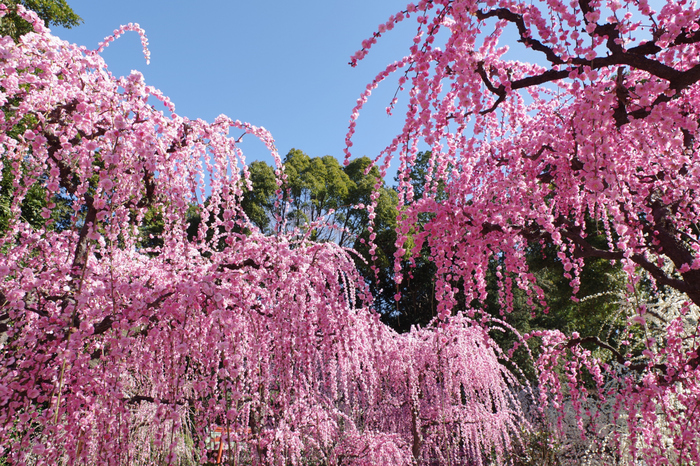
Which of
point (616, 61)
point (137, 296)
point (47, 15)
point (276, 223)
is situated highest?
point (47, 15)

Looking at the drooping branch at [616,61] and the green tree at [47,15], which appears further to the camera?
the green tree at [47,15]

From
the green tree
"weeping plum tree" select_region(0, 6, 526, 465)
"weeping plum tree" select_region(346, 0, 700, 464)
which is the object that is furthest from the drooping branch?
the green tree

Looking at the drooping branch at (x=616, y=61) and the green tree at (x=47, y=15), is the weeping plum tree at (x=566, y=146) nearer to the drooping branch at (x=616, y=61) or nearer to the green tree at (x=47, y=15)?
the drooping branch at (x=616, y=61)

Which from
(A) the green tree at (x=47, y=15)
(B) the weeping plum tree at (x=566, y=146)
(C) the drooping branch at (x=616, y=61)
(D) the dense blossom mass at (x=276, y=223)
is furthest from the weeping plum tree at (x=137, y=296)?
(A) the green tree at (x=47, y=15)

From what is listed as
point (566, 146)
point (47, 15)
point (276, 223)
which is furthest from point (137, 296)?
point (47, 15)

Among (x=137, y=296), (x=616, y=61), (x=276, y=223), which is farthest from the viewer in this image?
(x=276, y=223)

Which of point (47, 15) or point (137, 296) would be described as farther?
point (47, 15)

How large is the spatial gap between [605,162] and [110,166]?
251 cm

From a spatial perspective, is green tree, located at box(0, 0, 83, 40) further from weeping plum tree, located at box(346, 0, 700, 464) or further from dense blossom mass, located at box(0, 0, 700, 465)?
weeping plum tree, located at box(346, 0, 700, 464)

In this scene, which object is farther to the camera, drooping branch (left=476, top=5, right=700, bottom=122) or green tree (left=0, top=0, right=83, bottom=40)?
green tree (left=0, top=0, right=83, bottom=40)

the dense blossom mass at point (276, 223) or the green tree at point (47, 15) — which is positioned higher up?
the green tree at point (47, 15)

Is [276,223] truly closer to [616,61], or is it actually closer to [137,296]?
[137,296]

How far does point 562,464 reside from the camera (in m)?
5.45

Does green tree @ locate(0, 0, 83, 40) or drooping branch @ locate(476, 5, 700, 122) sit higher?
green tree @ locate(0, 0, 83, 40)
